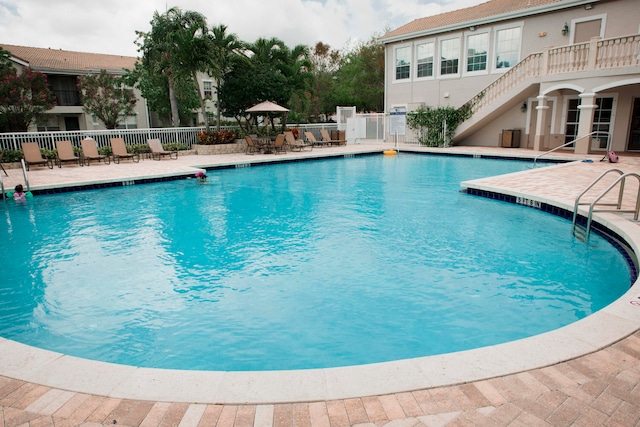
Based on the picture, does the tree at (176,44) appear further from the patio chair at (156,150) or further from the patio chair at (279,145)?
the patio chair at (279,145)

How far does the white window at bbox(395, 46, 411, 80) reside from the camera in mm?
23180

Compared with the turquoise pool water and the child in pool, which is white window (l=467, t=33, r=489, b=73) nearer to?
the turquoise pool water

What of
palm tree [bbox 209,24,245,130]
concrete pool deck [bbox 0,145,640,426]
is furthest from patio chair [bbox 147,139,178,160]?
concrete pool deck [bbox 0,145,640,426]

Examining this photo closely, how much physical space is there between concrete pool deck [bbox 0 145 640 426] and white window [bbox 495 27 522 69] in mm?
18939

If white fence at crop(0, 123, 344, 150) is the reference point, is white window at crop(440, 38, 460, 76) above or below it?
above

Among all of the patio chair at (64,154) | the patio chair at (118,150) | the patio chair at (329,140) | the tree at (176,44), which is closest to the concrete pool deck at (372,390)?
the patio chair at (64,154)

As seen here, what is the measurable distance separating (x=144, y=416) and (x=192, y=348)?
4.79ft

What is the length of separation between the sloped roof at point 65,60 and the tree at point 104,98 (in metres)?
4.98

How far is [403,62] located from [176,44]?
12297 mm

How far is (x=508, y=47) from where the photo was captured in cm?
1927

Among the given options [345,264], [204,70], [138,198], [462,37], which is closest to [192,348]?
[345,264]

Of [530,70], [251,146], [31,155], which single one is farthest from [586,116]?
[31,155]

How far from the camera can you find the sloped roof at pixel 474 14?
58.7 ft

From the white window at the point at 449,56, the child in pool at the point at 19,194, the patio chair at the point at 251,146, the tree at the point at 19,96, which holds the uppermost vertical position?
the white window at the point at 449,56
